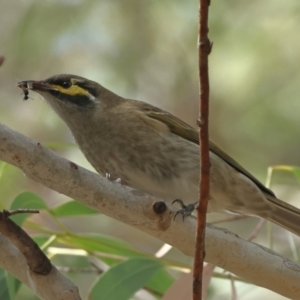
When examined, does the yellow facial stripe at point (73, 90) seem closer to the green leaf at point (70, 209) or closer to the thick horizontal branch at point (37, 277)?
the green leaf at point (70, 209)

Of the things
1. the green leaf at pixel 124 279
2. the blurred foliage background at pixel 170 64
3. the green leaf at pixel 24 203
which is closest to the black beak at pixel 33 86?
the green leaf at pixel 24 203

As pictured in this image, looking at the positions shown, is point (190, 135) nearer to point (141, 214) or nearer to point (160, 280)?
point (160, 280)

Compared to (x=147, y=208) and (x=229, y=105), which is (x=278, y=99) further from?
(x=147, y=208)

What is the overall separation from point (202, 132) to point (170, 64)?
183 inches

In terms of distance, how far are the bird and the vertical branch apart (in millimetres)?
1438

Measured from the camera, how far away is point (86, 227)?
654cm

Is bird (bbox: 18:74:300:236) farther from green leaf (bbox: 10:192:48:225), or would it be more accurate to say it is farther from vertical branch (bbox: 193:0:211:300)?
vertical branch (bbox: 193:0:211:300)

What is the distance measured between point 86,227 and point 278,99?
212cm

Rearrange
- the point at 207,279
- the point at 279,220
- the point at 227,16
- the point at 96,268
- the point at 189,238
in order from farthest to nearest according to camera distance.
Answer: the point at 227,16 < the point at 96,268 < the point at 279,220 < the point at 207,279 < the point at 189,238

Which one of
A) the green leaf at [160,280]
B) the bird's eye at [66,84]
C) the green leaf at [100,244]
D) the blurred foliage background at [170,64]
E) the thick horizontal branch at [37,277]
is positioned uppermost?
the blurred foliage background at [170,64]

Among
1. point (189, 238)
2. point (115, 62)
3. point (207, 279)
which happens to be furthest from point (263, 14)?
point (189, 238)

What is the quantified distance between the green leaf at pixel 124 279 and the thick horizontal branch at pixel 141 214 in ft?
2.65

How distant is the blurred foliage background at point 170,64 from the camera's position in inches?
250

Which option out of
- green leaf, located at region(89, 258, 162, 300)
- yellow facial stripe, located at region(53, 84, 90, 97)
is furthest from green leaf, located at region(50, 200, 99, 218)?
yellow facial stripe, located at region(53, 84, 90, 97)
